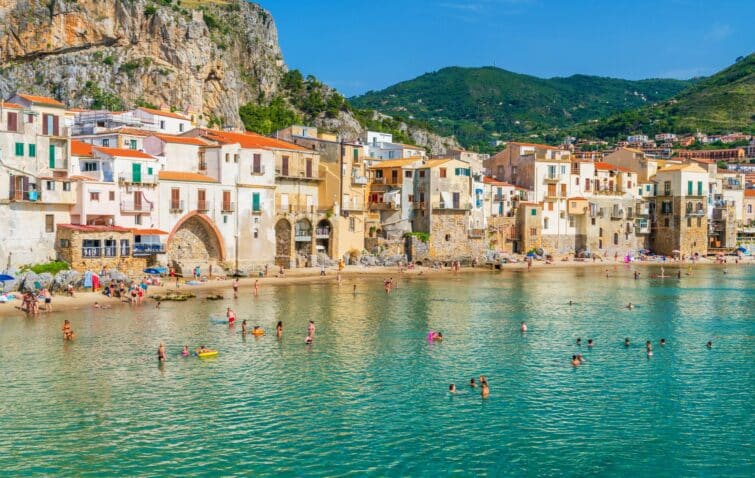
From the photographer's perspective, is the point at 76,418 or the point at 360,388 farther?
the point at 360,388

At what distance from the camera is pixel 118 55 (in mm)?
99812

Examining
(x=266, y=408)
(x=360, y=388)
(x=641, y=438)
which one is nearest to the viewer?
(x=641, y=438)

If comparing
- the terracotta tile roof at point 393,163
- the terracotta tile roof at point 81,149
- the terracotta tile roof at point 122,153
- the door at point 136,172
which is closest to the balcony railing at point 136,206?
the door at point 136,172

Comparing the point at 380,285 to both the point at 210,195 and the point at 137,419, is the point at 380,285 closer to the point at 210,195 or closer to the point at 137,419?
the point at 210,195

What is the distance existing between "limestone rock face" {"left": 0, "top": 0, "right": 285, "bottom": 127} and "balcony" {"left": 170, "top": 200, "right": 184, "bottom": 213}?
4012cm

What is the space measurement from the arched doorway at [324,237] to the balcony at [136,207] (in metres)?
18.0

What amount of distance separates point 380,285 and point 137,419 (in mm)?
38939

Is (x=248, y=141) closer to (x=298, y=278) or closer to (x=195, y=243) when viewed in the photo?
(x=195, y=243)

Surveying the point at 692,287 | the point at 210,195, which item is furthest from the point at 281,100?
the point at 692,287

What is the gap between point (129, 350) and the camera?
36594mm

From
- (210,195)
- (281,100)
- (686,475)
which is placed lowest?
(686,475)

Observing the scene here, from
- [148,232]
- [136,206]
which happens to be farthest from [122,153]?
[148,232]

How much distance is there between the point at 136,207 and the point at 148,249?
10.3ft

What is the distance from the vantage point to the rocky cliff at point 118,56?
95.2 m
